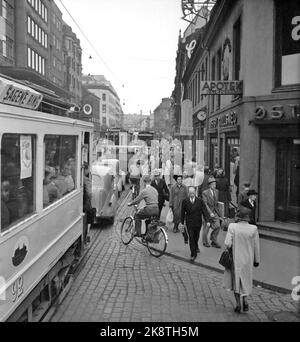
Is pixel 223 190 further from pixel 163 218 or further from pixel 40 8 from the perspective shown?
pixel 40 8

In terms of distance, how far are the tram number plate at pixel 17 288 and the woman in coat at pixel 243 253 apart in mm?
2982

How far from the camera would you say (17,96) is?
427 cm

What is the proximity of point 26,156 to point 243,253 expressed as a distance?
3.28 m

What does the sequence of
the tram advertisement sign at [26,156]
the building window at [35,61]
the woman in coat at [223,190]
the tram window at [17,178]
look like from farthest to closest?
the building window at [35,61] → the woman in coat at [223,190] → the tram advertisement sign at [26,156] → the tram window at [17,178]

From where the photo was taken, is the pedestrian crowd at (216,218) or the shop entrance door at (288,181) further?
the shop entrance door at (288,181)

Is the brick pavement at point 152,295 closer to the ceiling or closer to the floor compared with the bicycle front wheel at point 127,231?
closer to the floor

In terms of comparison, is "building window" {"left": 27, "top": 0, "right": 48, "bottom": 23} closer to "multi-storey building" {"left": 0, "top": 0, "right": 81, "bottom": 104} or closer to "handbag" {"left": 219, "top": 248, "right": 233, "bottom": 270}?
"multi-storey building" {"left": 0, "top": 0, "right": 81, "bottom": 104}

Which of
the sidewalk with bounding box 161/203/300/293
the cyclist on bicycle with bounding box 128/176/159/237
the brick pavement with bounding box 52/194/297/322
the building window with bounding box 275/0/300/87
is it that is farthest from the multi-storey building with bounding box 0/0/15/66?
the brick pavement with bounding box 52/194/297/322

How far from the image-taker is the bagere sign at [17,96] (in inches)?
155

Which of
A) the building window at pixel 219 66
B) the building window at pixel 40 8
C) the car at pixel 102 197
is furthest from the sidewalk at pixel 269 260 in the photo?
the building window at pixel 40 8

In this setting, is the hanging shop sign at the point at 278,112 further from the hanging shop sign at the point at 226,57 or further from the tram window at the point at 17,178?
the tram window at the point at 17,178

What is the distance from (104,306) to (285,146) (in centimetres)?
672
